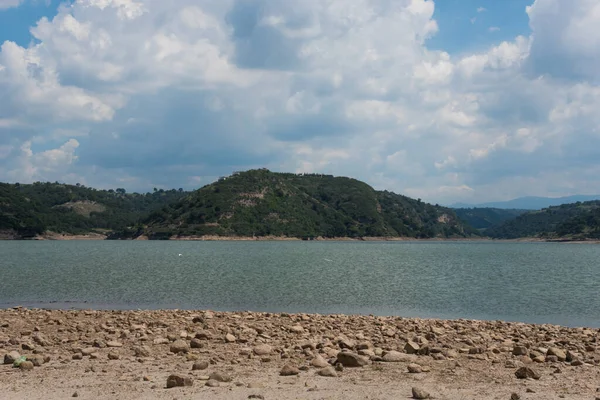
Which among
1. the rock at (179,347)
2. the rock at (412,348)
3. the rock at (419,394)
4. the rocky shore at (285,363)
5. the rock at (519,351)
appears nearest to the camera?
the rock at (419,394)

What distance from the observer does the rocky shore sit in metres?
12.4

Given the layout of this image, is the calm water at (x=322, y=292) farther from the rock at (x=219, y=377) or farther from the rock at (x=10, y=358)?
the rock at (x=219, y=377)

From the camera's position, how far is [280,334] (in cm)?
2103

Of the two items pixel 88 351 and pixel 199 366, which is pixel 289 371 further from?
pixel 88 351

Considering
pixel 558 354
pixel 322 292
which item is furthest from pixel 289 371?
pixel 322 292

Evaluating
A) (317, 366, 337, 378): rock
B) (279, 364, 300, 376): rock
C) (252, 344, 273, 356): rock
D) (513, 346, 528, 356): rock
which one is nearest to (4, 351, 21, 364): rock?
(252, 344, 273, 356): rock

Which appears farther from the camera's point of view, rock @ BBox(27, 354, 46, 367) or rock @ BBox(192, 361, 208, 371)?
rock @ BBox(27, 354, 46, 367)

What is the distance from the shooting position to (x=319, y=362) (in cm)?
1468

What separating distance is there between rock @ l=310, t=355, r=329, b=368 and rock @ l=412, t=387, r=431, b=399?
3.26 m

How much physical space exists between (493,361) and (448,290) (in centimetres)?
3663

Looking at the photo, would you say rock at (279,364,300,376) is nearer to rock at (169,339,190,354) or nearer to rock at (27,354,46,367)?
rock at (169,339,190,354)

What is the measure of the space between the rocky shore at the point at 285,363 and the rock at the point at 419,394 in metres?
0.02

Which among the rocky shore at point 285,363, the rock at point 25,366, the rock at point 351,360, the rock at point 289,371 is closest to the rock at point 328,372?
the rocky shore at point 285,363

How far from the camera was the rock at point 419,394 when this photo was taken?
38.0ft
